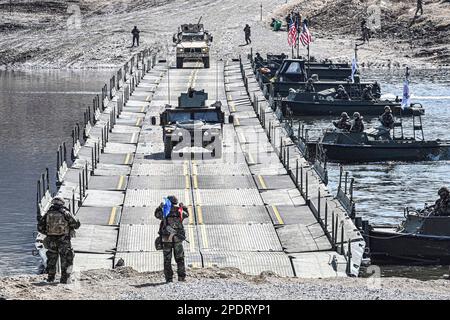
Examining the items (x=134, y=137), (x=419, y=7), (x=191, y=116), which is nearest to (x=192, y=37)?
(x=419, y=7)

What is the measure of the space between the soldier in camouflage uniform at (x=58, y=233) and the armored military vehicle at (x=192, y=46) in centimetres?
5843

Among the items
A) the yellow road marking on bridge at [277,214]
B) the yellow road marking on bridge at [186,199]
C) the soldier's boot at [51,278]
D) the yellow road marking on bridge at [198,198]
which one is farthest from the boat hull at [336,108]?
the soldier's boot at [51,278]

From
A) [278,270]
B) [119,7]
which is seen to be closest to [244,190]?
[278,270]

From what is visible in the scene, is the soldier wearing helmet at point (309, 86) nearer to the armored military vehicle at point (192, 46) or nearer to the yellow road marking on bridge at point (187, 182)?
the armored military vehicle at point (192, 46)

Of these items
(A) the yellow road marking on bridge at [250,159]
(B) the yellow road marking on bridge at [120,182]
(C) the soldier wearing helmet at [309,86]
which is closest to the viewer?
(B) the yellow road marking on bridge at [120,182]

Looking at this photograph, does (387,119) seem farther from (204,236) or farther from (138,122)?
(204,236)

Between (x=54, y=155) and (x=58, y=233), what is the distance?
32.5 meters

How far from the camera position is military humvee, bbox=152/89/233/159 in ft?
159

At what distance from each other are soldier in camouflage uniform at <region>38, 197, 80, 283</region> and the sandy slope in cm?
7473

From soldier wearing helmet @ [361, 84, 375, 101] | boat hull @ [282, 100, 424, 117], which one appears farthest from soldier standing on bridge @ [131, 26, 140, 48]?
soldier wearing helmet @ [361, 84, 375, 101]

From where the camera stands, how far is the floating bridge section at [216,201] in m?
32.6

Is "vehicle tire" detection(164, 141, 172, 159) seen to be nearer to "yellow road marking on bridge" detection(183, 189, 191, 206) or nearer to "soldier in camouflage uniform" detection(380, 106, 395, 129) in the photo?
"yellow road marking on bridge" detection(183, 189, 191, 206)

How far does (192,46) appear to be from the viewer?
8450 centimetres
